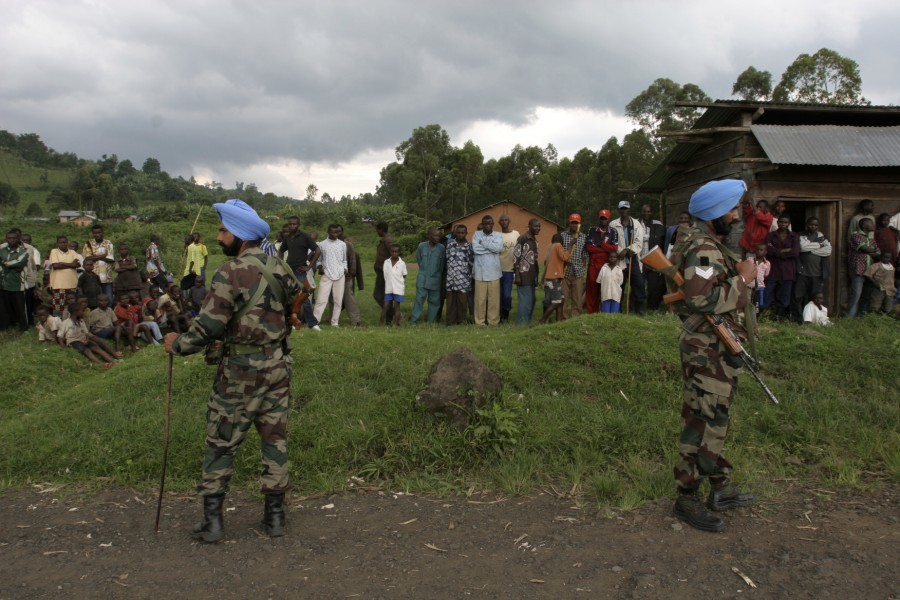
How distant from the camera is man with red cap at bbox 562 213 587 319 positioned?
9.85 m

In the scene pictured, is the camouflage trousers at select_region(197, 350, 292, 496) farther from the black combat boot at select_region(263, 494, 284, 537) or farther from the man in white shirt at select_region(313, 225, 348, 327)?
the man in white shirt at select_region(313, 225, 348, 327)

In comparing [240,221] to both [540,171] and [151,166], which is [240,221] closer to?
[540,171]

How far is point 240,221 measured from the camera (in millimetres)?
4020

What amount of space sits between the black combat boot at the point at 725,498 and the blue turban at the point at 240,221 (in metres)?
3.44

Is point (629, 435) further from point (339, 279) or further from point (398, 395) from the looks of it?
point (339, 279)

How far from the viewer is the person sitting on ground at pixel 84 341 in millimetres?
9211

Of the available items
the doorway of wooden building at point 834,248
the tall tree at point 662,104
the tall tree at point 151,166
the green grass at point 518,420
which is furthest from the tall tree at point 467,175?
the tall tree at point 151,166

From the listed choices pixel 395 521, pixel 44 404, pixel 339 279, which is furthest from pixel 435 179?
pixel 395 521

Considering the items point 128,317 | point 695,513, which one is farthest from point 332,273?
point 695,513

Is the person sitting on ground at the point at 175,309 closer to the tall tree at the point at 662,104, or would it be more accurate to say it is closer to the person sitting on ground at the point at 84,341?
the person sitting on ground at the point at 84,341

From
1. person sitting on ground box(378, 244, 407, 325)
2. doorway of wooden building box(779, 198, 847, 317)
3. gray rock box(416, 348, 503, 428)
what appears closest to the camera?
gray rock box(416, 348, 503, 428)

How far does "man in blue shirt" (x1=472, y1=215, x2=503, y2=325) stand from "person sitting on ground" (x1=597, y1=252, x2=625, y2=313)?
5.41ft

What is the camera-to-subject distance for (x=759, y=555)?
141 inches

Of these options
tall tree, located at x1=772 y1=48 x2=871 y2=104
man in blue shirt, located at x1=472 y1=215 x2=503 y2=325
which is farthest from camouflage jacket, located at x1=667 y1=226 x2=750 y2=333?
tall tree, located at x1=772 y1=48 x2=871 y2=104
